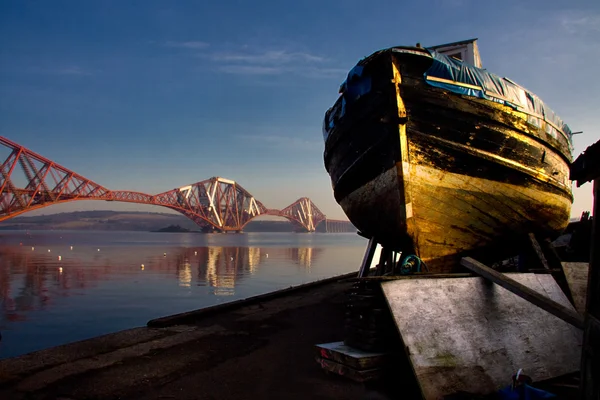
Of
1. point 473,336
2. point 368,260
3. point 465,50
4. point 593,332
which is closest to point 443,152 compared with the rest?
point 368,260

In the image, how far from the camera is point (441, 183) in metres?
7.28

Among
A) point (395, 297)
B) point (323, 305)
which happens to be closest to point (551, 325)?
point (395, 297)

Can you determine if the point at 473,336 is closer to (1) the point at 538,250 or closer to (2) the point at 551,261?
(1) the point at 538,250

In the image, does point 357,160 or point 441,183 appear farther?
point 357,160

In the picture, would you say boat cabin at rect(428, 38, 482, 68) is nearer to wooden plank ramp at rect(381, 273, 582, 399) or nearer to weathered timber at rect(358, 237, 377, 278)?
weathered timber at rect(358, 237, 377, 278)

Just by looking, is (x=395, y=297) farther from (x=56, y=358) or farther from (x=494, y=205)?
(x=56, y=358)

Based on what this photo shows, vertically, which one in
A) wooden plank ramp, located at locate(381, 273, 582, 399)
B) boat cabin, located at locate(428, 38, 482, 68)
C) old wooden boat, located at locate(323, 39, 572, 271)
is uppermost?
boat cabin, located at locate(428, 38, 482, 68)

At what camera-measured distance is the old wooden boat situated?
7.14 metres

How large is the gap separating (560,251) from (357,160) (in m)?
7.25

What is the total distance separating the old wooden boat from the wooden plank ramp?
207cm

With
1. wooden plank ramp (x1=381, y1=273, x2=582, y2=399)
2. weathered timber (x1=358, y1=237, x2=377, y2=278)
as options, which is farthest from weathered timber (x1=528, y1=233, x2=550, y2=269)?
weathered timber (x1=358, y1=237, x2=377, y2=278)

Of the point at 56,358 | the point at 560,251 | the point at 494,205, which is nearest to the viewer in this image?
the point at 56,358

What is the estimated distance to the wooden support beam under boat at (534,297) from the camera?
4270 mm

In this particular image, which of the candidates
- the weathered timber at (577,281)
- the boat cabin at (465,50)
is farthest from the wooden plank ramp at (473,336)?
→ the boat cabin at (465,50)
